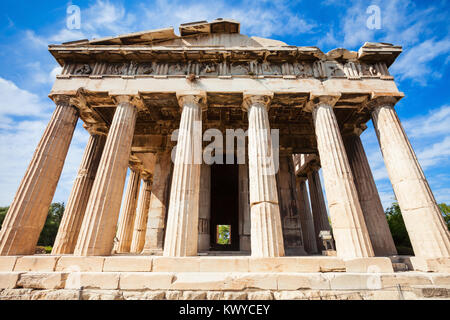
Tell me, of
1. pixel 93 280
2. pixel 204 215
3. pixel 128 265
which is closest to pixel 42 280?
pixel 93 280

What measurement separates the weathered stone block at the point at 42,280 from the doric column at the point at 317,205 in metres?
16.3

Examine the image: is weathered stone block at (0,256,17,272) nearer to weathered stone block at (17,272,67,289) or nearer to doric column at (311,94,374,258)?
weathered stone block at (17,272,67,289)

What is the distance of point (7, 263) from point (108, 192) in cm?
381

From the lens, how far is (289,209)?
13.6 metres

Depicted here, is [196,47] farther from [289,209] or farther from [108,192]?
[289,209]

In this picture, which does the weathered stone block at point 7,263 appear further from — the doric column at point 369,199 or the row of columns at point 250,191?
the doric column at point 369,199

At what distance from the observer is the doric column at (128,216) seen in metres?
16.3

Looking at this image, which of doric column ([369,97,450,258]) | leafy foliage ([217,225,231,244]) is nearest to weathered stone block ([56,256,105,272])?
doric column ([369,97,450,258])

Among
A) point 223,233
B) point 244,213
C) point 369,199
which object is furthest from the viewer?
point 223,233

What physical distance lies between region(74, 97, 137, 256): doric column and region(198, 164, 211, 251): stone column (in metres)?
4.61

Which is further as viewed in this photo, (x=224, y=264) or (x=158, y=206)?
(x=158, y=206)

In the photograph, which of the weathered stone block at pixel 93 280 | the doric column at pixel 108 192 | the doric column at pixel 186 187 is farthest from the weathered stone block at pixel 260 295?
the doric column at pixel 108 192
